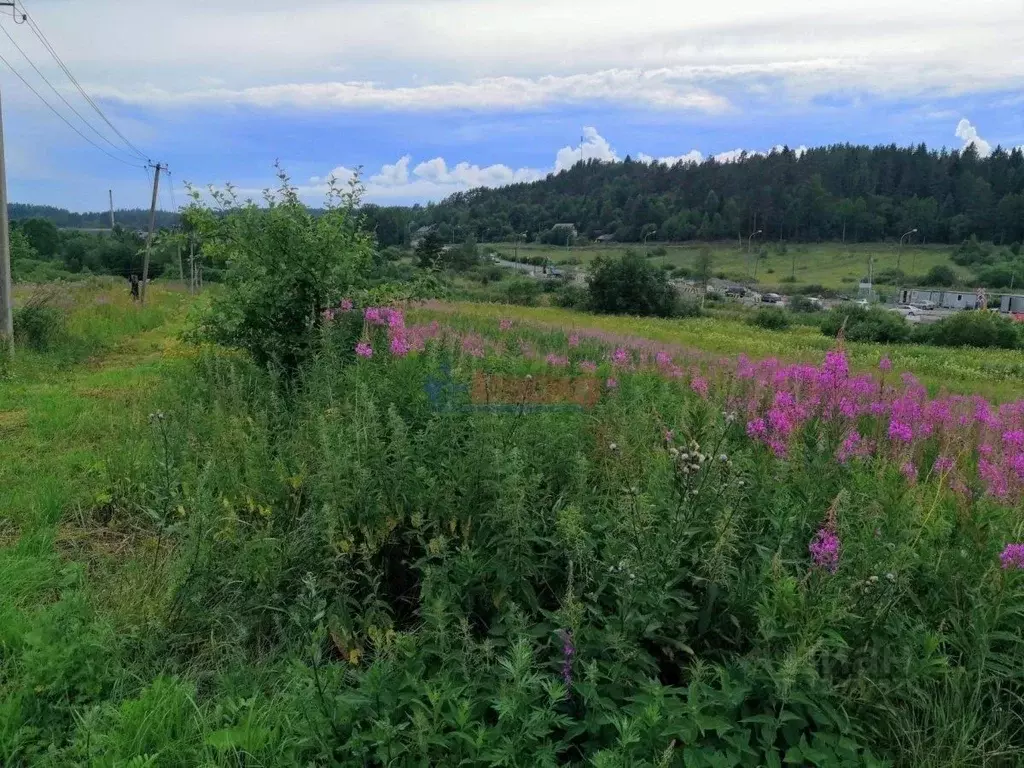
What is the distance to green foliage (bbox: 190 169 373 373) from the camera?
722 centimetres

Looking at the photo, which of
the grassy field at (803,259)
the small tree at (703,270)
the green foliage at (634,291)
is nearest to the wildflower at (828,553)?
the green foliage at (634,291)

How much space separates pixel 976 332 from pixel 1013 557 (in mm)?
33076

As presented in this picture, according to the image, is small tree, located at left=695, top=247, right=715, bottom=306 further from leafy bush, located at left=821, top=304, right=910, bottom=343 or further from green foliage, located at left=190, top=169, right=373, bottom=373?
green foliage, located at left=190, top=169, right=373, bottom=373

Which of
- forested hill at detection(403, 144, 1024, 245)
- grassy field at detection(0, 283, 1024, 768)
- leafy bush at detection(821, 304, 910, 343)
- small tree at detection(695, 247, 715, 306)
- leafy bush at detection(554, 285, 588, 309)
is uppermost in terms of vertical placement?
forested hill at detection(403, 144, 1024, 245)

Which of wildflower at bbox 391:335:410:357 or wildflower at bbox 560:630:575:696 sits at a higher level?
wildflower at bbox 391:335:410:357

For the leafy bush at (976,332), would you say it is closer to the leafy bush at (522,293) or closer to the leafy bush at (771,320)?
the leafy bush at (771,320)

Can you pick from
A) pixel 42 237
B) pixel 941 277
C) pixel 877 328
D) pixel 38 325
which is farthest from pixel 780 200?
pixel 38 325

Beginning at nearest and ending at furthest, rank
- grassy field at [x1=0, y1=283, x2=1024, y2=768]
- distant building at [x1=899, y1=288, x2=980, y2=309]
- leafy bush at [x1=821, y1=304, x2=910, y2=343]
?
1. grassy field at [x1=0, y1=283, x2=1024, y2=768]
2. leafy bush at [x1=821, y1=304, x2=910, y2=343]
3. distant building at [x1=899, y1=288, x2=980, y2=309]

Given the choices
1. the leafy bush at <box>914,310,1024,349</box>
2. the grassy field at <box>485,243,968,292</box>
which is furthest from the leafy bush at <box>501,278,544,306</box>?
the grassy field at <box>485,243,968,292</box>

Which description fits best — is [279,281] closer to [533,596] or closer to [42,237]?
[533,596]

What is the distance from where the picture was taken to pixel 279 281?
7.18 m

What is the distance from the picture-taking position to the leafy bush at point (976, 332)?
29609mm

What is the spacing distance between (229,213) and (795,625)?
754 centimetres

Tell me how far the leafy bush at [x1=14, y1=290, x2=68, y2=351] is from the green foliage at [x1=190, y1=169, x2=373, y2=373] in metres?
6.41
